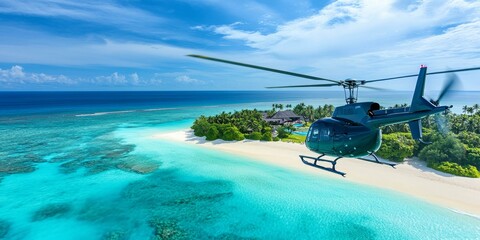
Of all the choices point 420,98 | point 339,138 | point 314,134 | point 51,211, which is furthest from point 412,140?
point 51,211

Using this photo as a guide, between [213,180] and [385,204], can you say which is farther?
[213,180]

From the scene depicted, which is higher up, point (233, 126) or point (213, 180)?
point (233, 126)

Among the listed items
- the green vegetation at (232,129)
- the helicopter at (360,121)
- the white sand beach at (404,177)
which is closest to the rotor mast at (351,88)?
the helicopter at (360,121)

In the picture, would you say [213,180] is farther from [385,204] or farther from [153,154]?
[385,204]

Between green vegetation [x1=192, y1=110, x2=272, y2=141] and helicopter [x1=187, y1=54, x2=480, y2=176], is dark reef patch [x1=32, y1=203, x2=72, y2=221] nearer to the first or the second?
helicopter [x1=187, y1=54, x2=480, y2=176]

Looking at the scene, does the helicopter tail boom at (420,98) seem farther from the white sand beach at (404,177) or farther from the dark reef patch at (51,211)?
A: the dark reef patch at (51,211)

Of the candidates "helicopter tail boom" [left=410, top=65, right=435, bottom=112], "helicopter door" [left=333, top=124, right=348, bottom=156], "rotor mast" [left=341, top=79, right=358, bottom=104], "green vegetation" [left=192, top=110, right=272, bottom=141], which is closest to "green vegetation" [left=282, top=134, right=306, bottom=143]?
"green vegetation" [left=192, top=110, right=272, bottom=141]

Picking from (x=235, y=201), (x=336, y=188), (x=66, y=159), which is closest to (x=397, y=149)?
(x=336, y=188)

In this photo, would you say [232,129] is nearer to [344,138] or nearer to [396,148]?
[396,148]
